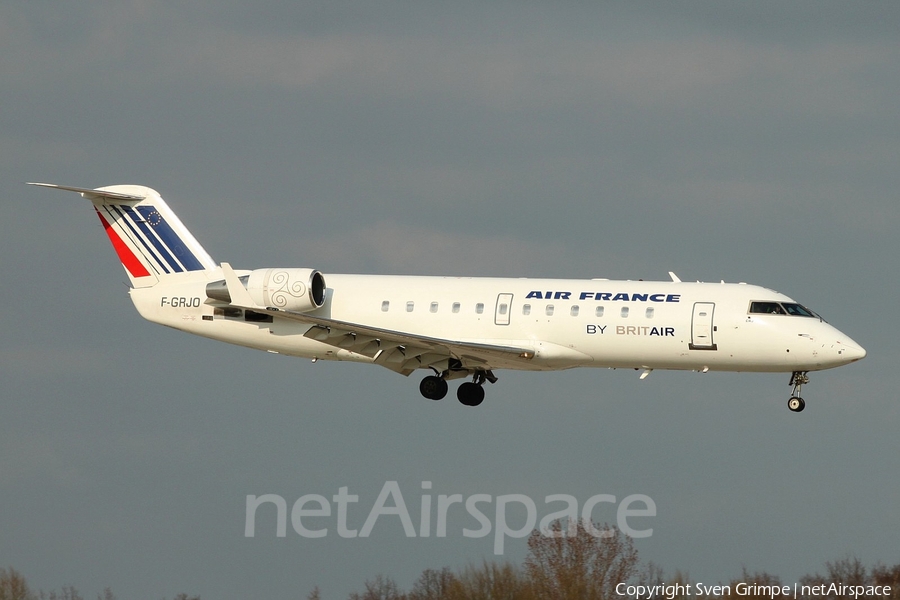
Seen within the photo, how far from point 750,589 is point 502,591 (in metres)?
6.85

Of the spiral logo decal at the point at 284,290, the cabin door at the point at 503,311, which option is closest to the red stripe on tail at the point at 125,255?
the spiral logo decal at the point at 284,290

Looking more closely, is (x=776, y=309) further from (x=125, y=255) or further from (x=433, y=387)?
(x=125, y=255)

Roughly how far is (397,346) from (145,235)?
31.1 ft

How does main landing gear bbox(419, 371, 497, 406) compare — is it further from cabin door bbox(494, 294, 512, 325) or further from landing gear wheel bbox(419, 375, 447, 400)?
cabin door bbox(494, 294, 512, 325)

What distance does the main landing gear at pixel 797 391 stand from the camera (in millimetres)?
36406

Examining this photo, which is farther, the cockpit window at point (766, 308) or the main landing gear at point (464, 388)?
the main landing gear at point (464, 388)

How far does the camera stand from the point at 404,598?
131ft

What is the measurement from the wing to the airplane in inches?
1.7

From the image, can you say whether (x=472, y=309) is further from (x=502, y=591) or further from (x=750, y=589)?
(x=750, y=589)

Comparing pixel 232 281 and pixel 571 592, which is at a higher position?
pixel 232 281

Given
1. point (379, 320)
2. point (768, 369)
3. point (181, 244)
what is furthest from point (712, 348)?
point (181, 244)

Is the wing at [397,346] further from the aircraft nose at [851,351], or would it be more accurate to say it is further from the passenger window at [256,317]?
the aircraft nose at [851,351]

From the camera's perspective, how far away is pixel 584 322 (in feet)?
121

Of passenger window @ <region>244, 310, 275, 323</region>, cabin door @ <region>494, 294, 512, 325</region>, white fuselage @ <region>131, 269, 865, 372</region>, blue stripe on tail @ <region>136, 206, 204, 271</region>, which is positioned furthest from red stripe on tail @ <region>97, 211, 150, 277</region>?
cabin door @ <region>494, 294, 512, 325</region>
